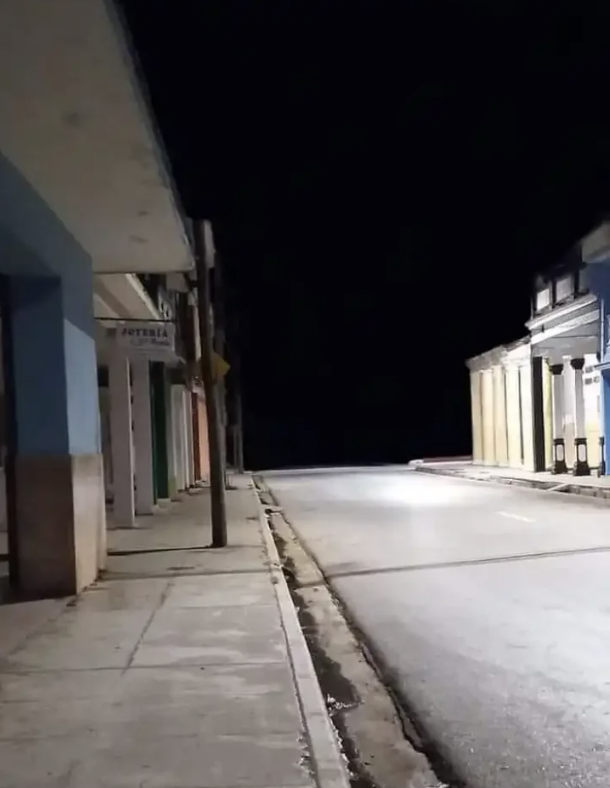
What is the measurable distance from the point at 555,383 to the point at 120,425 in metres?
20.9

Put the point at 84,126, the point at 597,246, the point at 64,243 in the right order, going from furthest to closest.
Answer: the point at 597,246 < the point at 64,243 < the point at 84,126

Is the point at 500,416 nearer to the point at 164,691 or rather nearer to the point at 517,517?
the point at 517,517

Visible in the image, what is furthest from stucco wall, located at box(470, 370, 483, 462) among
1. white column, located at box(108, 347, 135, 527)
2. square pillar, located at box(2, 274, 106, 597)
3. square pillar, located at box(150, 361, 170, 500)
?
square pillar, located at box(2, 274, 106, 597)

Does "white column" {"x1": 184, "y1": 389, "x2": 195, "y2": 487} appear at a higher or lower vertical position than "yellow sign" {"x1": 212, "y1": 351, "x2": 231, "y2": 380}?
lower

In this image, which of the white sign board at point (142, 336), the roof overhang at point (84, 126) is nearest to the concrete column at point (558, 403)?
the white sign board at point (142, 336)

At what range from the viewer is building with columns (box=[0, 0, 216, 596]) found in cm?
629

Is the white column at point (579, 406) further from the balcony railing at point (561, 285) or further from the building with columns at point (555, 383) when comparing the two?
the balcony railing at point (561, 285)

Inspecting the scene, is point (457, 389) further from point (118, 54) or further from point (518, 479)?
point (118, 54)

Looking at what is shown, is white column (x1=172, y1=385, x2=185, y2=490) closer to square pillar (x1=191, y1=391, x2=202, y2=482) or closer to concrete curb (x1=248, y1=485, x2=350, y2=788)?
square pillar (x1=191, y1=391, x2=202, y2=482)

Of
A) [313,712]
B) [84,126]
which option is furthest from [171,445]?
[313,712]

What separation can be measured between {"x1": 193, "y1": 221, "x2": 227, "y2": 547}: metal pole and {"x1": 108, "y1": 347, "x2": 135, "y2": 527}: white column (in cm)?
321

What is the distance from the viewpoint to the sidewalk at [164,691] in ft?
16.1

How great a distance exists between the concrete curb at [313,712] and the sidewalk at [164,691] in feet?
0.04

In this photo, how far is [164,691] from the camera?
252 inches
